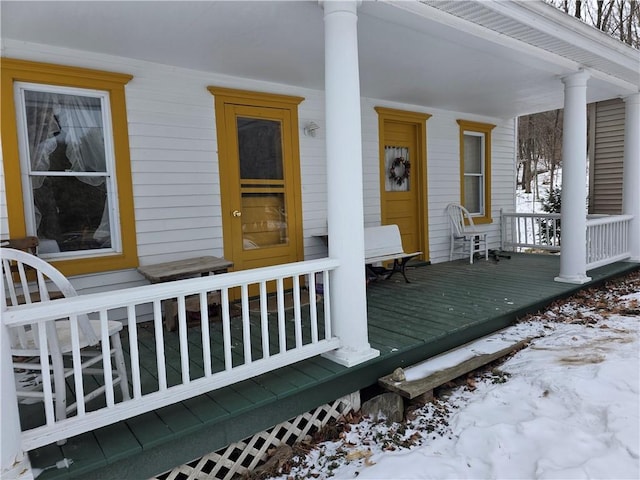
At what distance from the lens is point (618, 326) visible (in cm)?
355

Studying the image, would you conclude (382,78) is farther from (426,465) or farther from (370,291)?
(426,465)

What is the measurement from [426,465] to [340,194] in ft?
5.04

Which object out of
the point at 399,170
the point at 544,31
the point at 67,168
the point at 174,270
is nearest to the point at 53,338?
A: the point at 174,270

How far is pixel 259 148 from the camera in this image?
4398 millimetres

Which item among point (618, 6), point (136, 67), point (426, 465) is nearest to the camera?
point (426, 465)

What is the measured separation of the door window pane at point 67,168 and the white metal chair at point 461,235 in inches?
188

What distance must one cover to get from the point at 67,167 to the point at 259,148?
1769mm

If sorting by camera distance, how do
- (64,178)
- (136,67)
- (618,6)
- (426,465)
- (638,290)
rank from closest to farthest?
(426,465) < (64,178) < (136,67) < (638,290) < (618,6)

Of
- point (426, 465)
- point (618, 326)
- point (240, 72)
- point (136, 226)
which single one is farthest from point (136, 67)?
point (618, 326)

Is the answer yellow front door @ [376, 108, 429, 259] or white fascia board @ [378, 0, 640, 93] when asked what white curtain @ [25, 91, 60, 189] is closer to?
white fascia board @ [378, 0, 640, 93]

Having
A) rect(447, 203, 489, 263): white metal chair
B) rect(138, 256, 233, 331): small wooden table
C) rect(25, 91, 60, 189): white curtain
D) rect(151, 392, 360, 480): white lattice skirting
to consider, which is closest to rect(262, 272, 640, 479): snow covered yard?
rect(151, 392, 360, 480): white lattice skirting

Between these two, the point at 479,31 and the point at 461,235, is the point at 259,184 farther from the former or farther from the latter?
the point at 461,235

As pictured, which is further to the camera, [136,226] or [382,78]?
[382,78]

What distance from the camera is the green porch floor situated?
6.12ft
